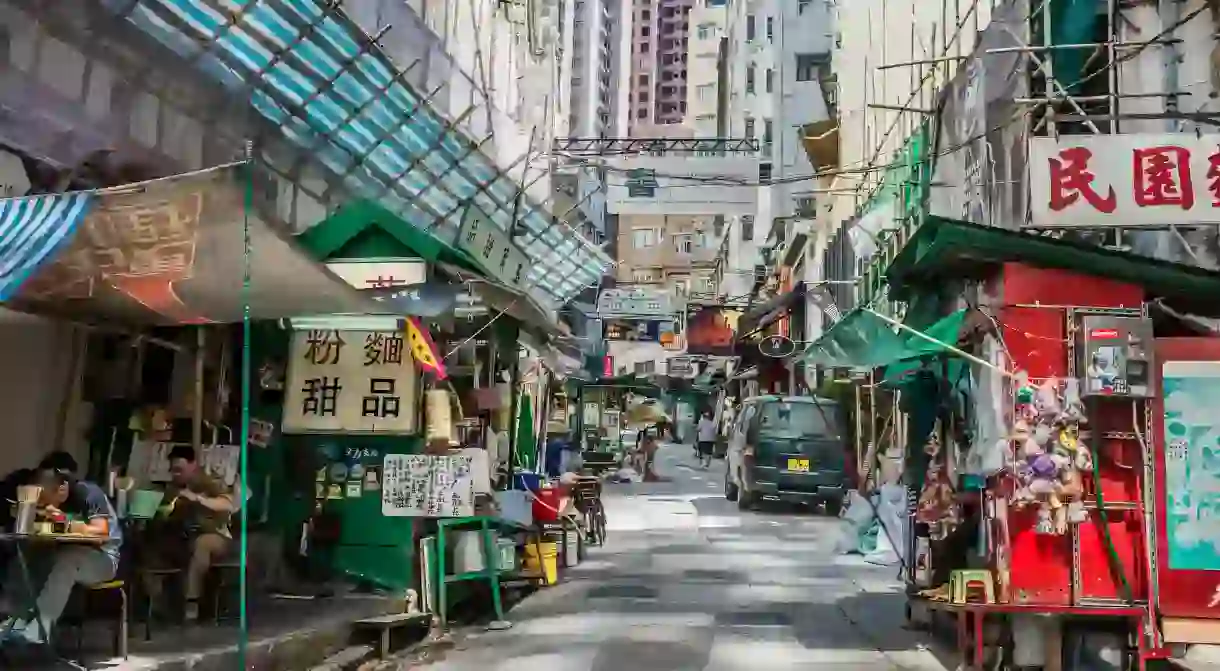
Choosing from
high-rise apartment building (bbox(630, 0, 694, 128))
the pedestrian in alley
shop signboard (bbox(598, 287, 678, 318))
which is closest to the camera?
shop signboard (bbox(598, 287, 678, 318))

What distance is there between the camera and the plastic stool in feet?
25.0

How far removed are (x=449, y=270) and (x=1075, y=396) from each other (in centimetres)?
533

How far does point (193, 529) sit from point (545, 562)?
472 centimetres

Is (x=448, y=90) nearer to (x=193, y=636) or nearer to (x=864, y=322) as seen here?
(x=864, y=322)

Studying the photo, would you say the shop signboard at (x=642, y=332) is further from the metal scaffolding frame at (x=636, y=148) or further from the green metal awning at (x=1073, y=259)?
the green metal awning at (x=1073, y=259)

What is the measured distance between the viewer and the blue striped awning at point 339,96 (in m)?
9.74

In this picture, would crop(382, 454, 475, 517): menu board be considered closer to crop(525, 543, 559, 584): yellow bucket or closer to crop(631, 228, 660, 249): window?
crop(525, 543, 559, 584): yellow bucket

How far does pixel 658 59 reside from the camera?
147250 millimetres

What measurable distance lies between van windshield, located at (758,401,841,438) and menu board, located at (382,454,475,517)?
11629 mm

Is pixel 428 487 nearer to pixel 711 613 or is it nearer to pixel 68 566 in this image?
pixel 711 613

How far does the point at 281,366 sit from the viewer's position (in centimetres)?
1046

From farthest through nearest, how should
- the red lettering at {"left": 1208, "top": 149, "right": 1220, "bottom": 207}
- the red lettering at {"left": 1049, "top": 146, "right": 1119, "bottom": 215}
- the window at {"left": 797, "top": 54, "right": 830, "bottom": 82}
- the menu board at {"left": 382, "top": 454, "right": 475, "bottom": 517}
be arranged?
the window at {"left": 797, "top": 54, "right": 830, "bottom": 82}, the menu board at {"left": 382, "top": 454, "right": 475, "bottom": 517}, the red lettering at {"left": 1049, "top": 146, "right": 1119, "bottom": 215}, the red lettering at {"left": 1208, "top": 149, "right": 1220, "bottom": 207}

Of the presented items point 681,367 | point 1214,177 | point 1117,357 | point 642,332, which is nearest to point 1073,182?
point 1214,177

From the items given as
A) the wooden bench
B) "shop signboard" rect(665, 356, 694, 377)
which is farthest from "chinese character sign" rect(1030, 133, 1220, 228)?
"shop signboard" rect(665, 356, 694, 377)
